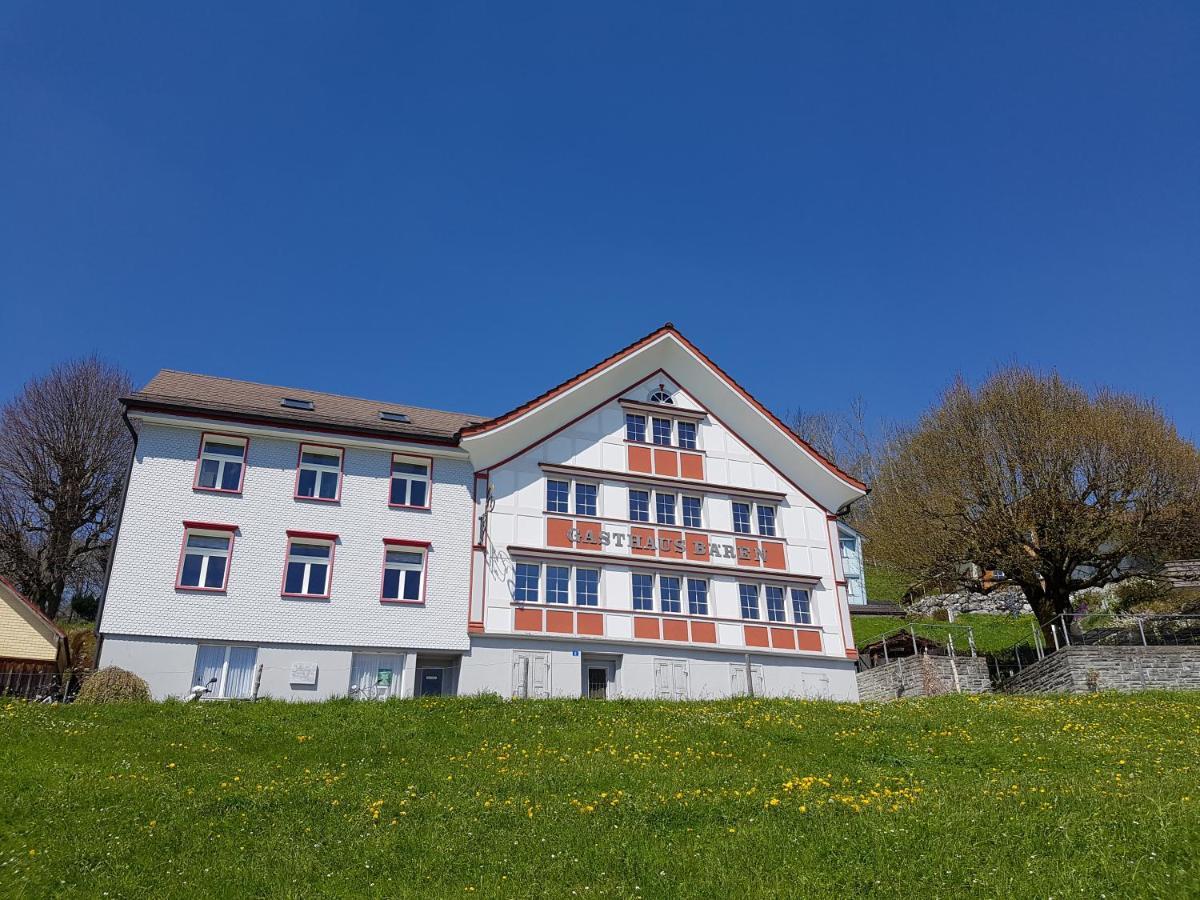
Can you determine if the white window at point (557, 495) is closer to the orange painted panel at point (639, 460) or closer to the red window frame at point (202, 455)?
the orange painted panel at point (639, 460)

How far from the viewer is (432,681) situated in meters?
30.6

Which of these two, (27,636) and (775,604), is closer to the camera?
(27,636)

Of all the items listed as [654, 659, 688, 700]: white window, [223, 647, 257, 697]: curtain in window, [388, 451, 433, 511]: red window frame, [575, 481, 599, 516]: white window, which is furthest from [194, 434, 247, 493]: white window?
[654, 659, 688, 700]: white window

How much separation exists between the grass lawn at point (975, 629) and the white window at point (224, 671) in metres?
27.3

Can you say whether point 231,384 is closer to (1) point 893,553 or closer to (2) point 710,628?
(2) point 710,628

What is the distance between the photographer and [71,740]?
18.7m

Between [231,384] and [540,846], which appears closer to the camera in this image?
[540,846]

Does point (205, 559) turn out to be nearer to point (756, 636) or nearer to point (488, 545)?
point (488, 545)

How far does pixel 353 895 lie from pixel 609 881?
9.61 ft

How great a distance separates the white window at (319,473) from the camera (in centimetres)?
3048

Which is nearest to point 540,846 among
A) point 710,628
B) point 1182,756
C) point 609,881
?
point 609,881

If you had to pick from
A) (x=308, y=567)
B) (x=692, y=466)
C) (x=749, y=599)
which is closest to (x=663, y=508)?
(x=692, y=466)

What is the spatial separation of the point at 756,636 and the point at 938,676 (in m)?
6.64

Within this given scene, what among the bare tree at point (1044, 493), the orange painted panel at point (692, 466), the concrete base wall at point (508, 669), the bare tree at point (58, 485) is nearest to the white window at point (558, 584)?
the concrete base wall at point (508, 669)
